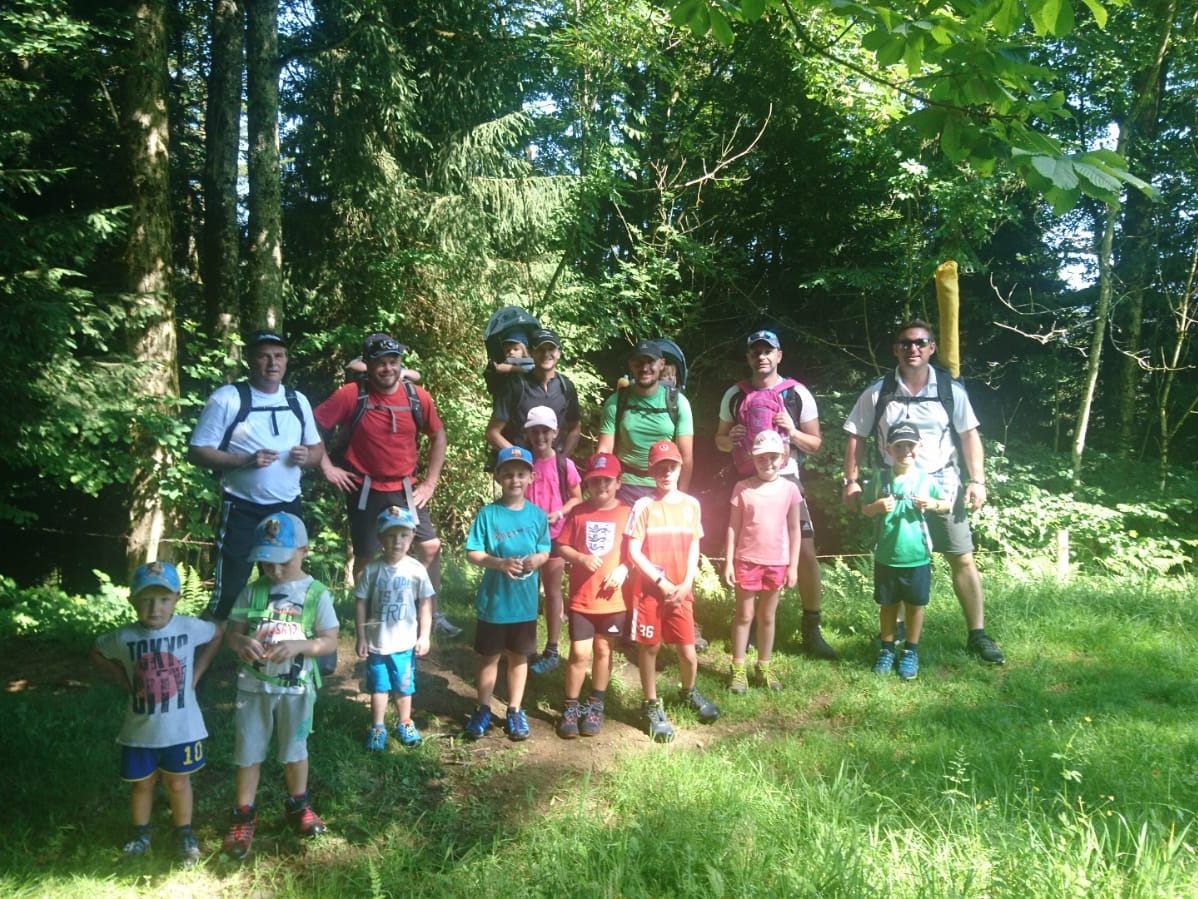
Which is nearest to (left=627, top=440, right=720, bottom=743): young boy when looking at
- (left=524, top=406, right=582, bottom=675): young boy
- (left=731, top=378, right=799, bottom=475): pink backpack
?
(left=524, top=406, right=582, bottom=675): young boy

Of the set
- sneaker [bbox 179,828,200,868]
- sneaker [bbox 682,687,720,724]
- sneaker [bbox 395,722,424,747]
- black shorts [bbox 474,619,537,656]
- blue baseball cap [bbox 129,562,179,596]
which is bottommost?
sneaker [bbox 179,828,200,868]

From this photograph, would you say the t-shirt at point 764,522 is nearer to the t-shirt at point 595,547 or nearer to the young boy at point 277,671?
the t-shirt at point 595,547

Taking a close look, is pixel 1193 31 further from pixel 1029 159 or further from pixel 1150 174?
pixel 1029 159

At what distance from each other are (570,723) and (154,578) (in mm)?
2394

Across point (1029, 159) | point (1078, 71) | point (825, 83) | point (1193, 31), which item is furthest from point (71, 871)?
point (1078, 71)

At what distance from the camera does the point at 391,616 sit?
428 cm

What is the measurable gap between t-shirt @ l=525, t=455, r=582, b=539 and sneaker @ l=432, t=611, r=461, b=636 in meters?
1.45

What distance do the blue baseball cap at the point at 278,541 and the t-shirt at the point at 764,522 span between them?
270 cm

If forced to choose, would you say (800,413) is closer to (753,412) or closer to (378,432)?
(753,412)

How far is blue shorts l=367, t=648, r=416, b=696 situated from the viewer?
4328mm

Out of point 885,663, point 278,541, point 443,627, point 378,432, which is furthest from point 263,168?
point 885,663

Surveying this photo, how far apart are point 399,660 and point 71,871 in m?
1.63

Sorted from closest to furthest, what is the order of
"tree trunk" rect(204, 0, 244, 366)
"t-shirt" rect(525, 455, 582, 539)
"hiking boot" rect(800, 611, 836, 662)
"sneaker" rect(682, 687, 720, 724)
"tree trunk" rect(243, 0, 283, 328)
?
"sneaker" rect(682, 687, 720, 724) → "t-shirt" rect(525, 455, 582, 539) → "hiking boot" rect(800, 611, 836, 662) → "tree trunk" rect(243, 0, 283, 328) → "tree trunk" rect(204, 0, 244, 366)

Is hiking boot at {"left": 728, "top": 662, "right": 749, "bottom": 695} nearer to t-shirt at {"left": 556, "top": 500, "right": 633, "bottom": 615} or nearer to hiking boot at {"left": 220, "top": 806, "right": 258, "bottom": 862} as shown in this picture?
t-shirt at {"left": 556, "top": 500, "right": 633, "bottom": 615}
